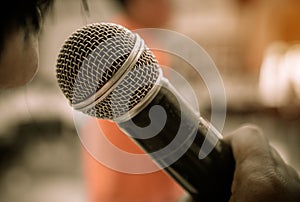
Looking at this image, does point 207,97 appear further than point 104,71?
Yes

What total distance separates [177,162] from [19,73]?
0.95 ft

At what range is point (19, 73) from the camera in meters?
0.82

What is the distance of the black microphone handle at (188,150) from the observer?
2.51 feet

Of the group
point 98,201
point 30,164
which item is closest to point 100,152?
point 98,201

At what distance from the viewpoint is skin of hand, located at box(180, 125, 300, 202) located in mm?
750

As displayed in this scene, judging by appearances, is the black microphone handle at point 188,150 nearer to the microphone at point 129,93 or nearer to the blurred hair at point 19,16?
the microphone at point 129,93

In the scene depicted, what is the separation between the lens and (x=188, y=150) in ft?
2.67

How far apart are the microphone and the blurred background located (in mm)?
3556

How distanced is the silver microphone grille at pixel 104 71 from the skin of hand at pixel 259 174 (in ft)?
0.67

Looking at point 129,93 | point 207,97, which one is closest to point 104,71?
point 129,93

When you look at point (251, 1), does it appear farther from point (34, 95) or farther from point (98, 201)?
point (98, 201)

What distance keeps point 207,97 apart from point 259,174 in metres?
3.74

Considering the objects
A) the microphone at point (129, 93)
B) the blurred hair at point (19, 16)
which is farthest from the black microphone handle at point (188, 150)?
the blurred hair at point (19, 16)

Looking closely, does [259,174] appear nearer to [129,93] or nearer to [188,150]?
[188,150]
